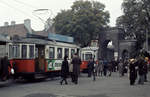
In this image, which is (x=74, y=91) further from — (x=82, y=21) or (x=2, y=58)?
(x=82, y=21)

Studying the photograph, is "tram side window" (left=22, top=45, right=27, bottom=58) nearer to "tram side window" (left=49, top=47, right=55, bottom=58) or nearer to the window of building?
A: the window of building

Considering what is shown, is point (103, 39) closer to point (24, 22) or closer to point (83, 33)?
point (83, 33)

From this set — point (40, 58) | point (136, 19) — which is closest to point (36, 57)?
point (40, 58)

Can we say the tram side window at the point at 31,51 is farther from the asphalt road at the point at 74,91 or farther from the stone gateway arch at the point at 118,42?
the stone gateway arch at the point at 118,42

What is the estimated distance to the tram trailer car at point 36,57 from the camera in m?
16.1

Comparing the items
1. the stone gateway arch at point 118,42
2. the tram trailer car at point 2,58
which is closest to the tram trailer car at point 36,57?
the tram trailer car at point 2,58

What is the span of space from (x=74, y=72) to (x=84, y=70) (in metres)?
11.3

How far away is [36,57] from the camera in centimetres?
1733

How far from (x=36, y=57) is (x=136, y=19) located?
31.0 meters

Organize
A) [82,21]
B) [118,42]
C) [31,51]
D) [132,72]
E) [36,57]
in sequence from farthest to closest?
[118,42] → [82,21] → [36,57] → [31,51] → [132,72]

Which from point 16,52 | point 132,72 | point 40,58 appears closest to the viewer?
point 132,72

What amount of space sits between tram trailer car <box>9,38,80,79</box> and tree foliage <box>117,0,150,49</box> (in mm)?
24399

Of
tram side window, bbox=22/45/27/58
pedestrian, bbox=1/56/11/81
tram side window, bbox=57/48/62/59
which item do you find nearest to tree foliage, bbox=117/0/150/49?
tram side window, bbox=57/48/62/59

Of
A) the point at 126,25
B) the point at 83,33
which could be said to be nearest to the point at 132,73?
the point at 83,33
